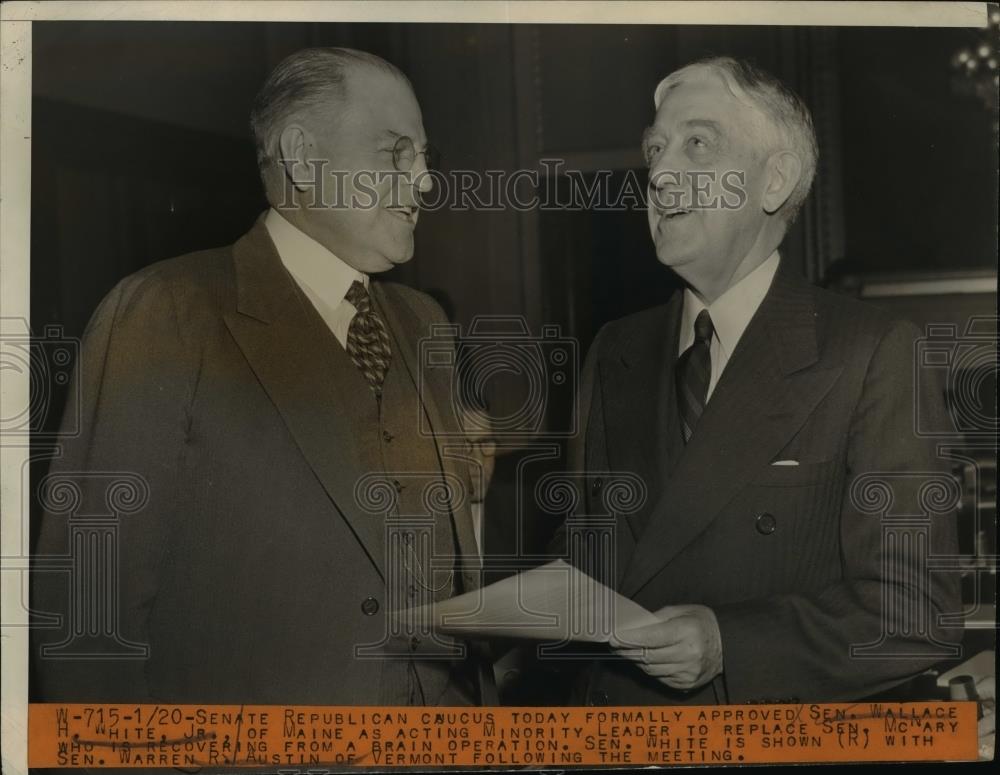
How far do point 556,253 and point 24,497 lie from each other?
1.39m

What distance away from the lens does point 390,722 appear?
2.53 meters

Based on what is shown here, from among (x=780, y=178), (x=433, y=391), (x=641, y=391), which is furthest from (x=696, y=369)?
(x=433, y=391)

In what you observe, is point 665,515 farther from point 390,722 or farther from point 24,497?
point 24,497

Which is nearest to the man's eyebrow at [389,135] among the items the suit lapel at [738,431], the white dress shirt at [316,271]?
the white dress shirt at [316,271]

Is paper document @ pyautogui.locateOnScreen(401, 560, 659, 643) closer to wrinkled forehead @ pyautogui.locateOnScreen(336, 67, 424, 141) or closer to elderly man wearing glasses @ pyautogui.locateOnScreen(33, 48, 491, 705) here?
elderly man wearing glasses @ pyautogui.locateOnScreen(33, 48, 491, 705)

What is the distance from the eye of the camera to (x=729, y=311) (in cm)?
255

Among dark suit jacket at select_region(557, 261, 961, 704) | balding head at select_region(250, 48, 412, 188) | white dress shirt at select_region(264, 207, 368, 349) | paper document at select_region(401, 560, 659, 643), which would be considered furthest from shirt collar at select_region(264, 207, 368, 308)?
paper document at select_region(401, 560, 659, 643)

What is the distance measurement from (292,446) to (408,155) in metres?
0.73

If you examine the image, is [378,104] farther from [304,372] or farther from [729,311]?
[729,311]

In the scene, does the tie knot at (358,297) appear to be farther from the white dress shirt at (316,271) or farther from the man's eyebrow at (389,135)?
the man's eyebrow at (389,135)

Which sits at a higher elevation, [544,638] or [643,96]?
[643,96]

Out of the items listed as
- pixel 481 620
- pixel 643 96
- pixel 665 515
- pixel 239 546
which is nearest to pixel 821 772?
pixel 665 515
